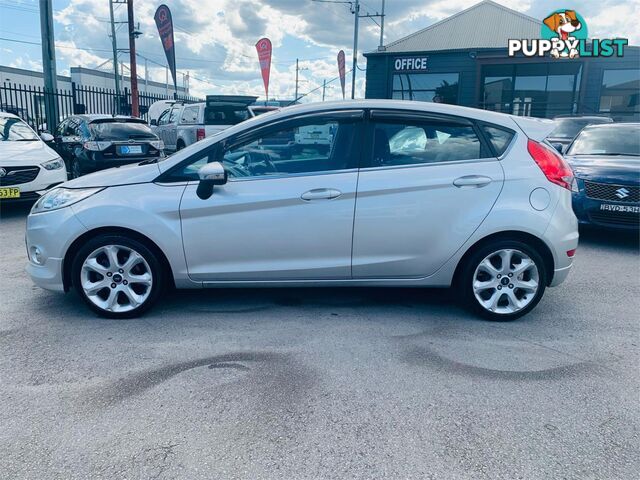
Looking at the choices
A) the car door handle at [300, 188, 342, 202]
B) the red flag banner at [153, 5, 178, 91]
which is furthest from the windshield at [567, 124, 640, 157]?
the red flag banner at [153, 5, 178, 91]

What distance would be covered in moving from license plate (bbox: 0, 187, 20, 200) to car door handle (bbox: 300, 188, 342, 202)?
5844mm

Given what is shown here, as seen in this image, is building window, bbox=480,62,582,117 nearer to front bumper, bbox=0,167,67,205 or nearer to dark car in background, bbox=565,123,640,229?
dark car in background, bbox=565,123,640,229

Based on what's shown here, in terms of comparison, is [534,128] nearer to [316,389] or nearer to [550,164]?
[550,164]

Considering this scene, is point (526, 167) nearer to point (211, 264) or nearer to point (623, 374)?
point (623, 374)

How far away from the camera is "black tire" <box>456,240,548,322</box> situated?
13.2ft

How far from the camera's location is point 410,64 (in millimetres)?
24344

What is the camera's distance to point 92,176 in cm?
425

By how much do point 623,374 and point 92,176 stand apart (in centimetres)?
418

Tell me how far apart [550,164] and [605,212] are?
320 centimetres

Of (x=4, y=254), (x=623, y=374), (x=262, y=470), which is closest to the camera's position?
(x=262, y=470)

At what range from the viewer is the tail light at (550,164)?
4.03 metres

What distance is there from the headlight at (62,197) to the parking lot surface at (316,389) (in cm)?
86

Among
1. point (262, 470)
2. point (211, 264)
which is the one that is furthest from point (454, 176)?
point (262, 470)

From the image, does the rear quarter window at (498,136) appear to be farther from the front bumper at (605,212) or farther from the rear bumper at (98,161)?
the rear bumper at (98,161)
